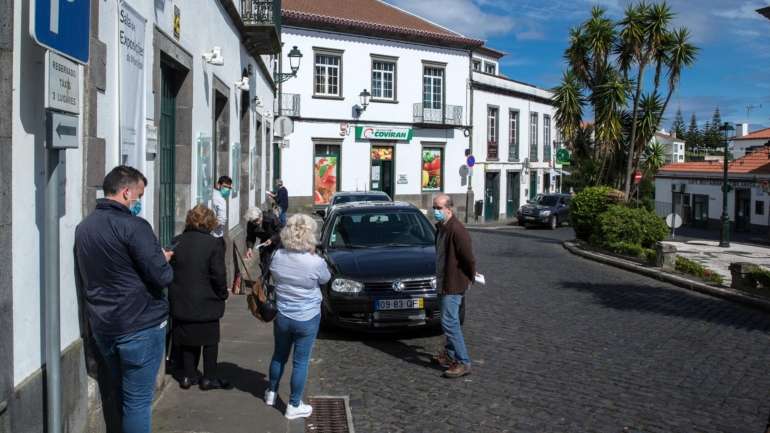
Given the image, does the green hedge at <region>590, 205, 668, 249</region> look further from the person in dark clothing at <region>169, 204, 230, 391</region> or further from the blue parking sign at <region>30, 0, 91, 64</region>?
the blue parking sign at <region>30, 0, 91, 64</region>

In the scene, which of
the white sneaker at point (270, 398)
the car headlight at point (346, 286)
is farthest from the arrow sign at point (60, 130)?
Result: the car headlight at point (346, 286)

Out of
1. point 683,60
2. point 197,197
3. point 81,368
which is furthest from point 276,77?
point 81,368

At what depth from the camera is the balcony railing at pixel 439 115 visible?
36.9 metres

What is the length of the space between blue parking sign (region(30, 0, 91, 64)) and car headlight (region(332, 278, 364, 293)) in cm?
523

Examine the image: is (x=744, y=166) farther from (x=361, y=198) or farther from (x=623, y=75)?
(x=361, y=198)

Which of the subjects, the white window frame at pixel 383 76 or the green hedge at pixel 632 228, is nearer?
the green hedge at pixel 632 228

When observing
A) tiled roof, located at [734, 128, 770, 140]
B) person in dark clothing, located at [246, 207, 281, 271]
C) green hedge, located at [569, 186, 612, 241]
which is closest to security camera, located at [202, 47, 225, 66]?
person in dark clothing, located at [246, 207, 281, 271]

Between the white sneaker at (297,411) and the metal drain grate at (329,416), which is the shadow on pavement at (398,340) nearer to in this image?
the metal drain grate at (329,416)

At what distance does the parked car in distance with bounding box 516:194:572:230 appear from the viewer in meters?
33.8

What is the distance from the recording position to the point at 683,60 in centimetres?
2231

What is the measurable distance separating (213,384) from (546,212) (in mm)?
28593

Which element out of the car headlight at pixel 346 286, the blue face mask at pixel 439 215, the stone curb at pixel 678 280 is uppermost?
the blue face mask at pixel 439 215

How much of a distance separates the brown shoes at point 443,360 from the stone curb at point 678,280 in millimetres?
6155

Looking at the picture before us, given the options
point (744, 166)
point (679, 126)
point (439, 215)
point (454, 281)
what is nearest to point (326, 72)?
point (744, 166)
